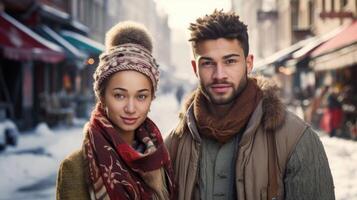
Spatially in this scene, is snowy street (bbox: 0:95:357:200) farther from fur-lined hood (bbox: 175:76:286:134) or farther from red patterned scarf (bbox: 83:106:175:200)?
red patterned scarf (bbox: 83:106:175:200)

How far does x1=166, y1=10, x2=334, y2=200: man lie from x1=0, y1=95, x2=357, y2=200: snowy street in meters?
4.97

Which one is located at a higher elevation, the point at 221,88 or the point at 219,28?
the point at 219,28

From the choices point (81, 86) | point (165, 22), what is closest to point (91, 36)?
point (81, 86)

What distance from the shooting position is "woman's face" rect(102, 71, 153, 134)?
8.61 feet

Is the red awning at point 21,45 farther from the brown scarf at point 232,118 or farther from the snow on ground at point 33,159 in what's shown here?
the brown scarf at point 232,118

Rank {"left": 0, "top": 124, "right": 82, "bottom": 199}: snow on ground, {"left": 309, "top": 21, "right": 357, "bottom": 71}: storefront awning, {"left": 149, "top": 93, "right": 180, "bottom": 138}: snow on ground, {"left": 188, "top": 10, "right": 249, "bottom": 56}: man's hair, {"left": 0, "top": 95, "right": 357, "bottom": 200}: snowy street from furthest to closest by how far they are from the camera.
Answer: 1. {"left": 149, "top": 93, "right": 180, "bottom": 138}: snow on ground
2. {"left": 309, "top": 21, "right": 357, "bottom": 71}: storefront awning
3. {"left": 0, "top": 124, "right": 82, "bottom": 199}: snow on ground
4. {"left": 0, "top": 95, "right": 357, "bottom": 200}: snowy street
5. {"left": 188, "top": 10, "right": 249, "bottom": 56}: man's hair

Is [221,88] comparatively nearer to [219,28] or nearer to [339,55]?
[219,28]

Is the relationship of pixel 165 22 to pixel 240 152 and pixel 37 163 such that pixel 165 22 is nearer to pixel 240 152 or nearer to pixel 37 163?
pixel 37 163

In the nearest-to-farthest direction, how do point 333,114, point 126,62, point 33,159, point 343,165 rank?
point 126,62
point 343,165
point 33,159
point 333,114

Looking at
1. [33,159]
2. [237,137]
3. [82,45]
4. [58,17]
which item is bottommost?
[33,159]

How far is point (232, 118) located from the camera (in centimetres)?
282

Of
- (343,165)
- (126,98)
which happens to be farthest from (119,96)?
(343,165)

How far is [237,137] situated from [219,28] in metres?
Result: 0.64

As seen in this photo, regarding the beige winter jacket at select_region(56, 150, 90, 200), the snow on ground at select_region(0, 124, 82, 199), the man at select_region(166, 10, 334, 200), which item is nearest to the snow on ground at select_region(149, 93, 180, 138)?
the snow on ground at select_region(0, 124, 82, 199)
